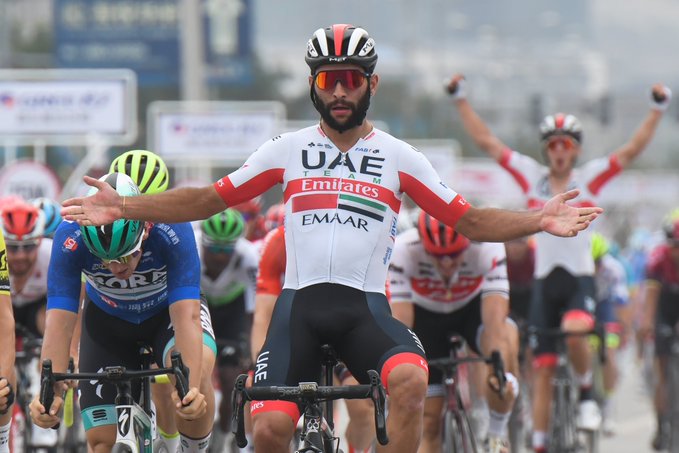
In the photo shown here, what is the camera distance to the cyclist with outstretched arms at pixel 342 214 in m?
7.33

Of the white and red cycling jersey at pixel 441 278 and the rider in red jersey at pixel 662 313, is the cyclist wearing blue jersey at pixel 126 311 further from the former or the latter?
the rider in red jersey at pixel 662 313

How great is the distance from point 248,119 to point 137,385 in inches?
864

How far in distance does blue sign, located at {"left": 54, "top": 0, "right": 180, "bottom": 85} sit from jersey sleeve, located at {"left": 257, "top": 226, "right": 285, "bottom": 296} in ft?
117

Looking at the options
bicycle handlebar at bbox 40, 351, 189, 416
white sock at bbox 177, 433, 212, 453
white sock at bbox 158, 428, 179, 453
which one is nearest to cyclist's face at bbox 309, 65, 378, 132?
bicycle handlebar at bbox 40, 351, 189, 416

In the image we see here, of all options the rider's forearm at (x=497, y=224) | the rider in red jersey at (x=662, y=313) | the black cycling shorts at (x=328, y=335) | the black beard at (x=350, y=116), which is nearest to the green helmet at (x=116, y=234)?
the black cycling shorts at (x=328, y=335)

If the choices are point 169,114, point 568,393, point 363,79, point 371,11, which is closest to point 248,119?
point 169,114

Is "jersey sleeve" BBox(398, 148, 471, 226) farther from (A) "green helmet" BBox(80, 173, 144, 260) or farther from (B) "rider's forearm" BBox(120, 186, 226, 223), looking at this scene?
(A) "green helmet" BBox(80, 173, 144, 260)

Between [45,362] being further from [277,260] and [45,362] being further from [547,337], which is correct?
[547,337]

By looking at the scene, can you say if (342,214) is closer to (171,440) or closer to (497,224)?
(497,224)

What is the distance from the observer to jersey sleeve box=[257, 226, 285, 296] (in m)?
9.98

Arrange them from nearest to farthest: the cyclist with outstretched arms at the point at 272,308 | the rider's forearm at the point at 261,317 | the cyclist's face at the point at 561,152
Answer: the rider's forearm at the point at 261,317, the cyclist with outstretched arms at the point at 272,308, the cyclist's face at the point at 561,152

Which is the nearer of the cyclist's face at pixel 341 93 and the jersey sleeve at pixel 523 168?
the cyclist's face at pixel 341 93

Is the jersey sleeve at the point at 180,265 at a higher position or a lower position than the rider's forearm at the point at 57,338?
Answer: higher

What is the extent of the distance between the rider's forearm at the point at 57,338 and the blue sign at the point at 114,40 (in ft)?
123
